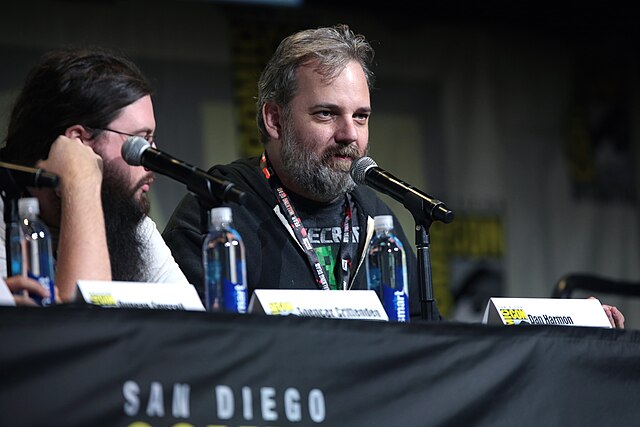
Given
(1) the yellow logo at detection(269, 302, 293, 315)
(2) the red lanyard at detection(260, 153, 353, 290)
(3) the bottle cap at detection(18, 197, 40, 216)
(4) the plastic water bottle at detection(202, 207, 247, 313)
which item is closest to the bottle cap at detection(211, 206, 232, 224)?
(4) the plastic water bottle at detection(202, 207, 247, 313)

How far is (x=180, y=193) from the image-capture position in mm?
4988

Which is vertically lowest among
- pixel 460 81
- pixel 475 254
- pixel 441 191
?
pixel 475 254

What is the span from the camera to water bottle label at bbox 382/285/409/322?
7.32 ft

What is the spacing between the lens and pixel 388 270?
8.33 ft

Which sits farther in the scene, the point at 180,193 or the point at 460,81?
the point at 460,81

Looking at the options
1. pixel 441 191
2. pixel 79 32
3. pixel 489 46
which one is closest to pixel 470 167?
pixel 441 191

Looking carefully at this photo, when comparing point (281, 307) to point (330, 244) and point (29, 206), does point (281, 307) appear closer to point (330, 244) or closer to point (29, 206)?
point (29, 206)

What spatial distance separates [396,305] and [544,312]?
311 millimetres

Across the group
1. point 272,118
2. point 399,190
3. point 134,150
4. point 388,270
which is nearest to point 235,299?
point 134,150

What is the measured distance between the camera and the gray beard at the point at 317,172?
2.99 metres

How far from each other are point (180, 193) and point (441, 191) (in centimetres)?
154

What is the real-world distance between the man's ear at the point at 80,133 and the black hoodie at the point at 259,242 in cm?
40

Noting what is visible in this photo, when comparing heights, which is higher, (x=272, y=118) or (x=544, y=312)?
(x=272, y=118)

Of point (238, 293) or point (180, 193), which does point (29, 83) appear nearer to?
point (238, 293)
